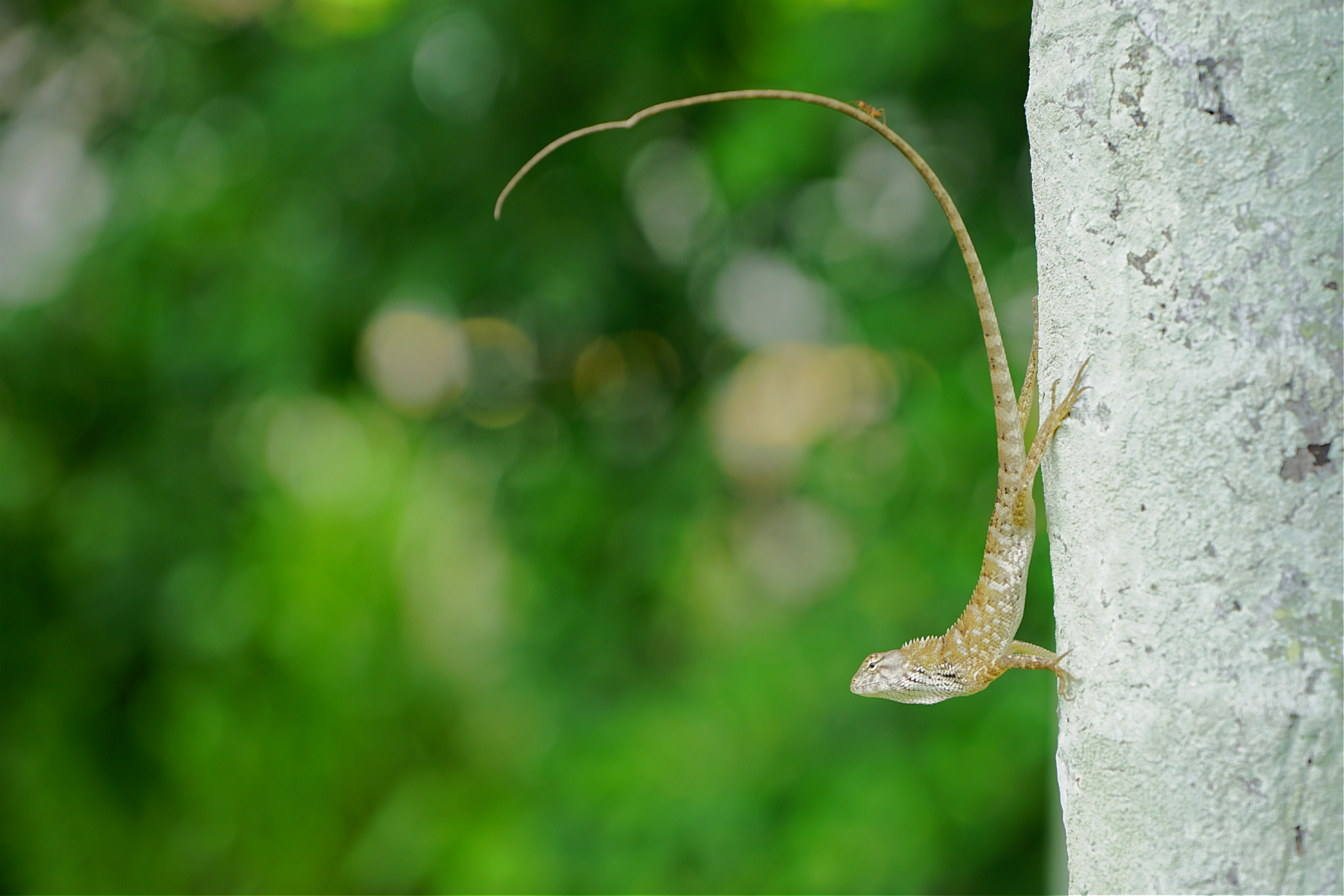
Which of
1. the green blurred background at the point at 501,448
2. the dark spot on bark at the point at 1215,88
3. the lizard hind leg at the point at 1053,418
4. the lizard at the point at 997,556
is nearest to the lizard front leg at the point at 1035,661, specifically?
the lizard at the point at 997,556

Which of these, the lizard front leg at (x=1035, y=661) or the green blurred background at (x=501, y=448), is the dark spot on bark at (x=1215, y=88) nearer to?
the lizard front leg at (x=1035, y=661)

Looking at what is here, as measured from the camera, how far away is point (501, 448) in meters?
3.55

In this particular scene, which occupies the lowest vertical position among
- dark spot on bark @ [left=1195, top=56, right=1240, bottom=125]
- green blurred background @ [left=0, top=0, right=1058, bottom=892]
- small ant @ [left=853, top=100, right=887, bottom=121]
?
green blurred background @ [left=0, top=0, right=1058, bottom=892]

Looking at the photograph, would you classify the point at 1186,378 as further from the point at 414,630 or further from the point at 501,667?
the point at 414,630

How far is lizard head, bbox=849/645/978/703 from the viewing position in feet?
3.98

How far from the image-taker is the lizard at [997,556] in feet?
3.21

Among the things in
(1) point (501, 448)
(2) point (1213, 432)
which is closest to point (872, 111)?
(2) point (1213, 432)

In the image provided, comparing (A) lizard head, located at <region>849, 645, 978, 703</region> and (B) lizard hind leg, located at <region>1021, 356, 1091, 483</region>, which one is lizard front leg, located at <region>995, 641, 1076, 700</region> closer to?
(A) lizard head, located at <region>849, 645, 978, 703</region>

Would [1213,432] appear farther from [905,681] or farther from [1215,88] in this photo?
[905,681]

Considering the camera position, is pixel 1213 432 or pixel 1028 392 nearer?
pixel 1213 432

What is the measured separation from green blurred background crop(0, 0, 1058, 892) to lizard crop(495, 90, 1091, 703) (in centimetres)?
123

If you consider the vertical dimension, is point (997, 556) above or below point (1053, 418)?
below

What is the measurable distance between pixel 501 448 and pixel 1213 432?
9.72 feet

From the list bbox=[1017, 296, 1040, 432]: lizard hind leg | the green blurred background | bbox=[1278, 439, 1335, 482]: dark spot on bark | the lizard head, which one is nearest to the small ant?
Result: bbox=[1017, 296, 1040, 432]: lizard hind leg
